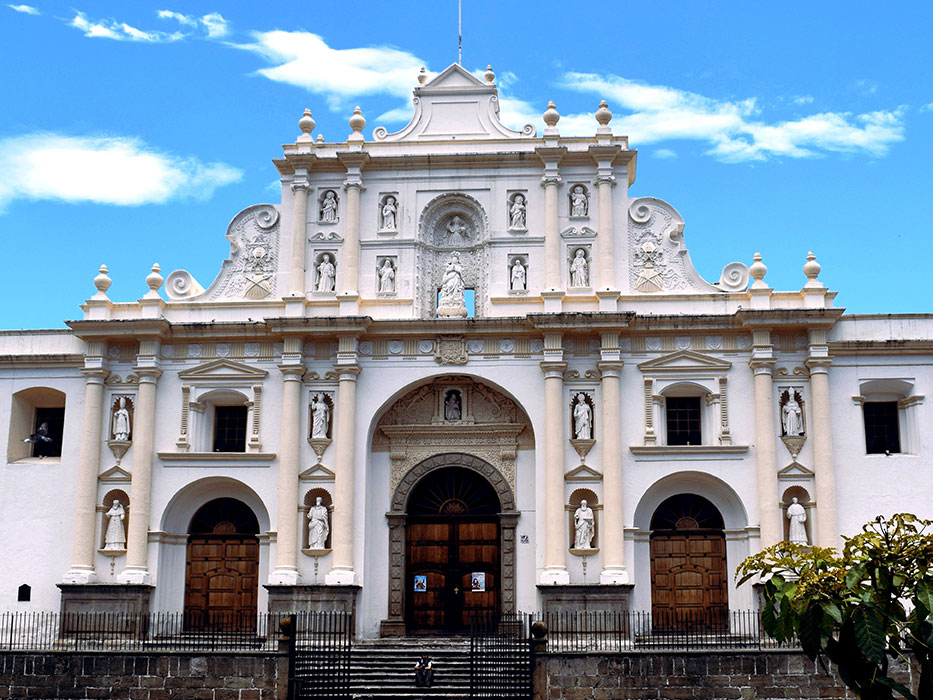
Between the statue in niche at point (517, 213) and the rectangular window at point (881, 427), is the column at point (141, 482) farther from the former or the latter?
the rectangular window at point (881, 427)

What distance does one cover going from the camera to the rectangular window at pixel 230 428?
28984mm

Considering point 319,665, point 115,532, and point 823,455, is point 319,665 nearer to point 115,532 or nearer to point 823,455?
point 115,532

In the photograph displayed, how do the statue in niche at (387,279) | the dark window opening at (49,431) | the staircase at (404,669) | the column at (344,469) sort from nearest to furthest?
the staircase at (404,669)
the column at (344,469)
the statue in niche at (387,279)
the dark window opening at (49,431)

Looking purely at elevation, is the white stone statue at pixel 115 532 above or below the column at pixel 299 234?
below

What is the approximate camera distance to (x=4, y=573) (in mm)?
27688

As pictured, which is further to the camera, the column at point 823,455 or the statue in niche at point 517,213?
the statue in niche at point 517,213

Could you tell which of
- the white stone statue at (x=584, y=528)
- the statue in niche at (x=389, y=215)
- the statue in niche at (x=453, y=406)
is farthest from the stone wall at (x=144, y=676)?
the statue in niche at (x=389, y=215)

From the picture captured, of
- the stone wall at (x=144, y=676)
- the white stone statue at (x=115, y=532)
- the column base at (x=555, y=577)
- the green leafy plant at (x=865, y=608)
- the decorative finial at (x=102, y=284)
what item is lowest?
the stone wall at (x=144, y=676)

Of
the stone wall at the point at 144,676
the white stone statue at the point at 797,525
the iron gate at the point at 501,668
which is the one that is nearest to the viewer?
the iron gate at the point at 501,668

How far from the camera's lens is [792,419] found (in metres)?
26.9

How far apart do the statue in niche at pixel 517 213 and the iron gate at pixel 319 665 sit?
10.5 m

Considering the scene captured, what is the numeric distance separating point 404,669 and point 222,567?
6.47m

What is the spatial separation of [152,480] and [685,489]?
1291 cm

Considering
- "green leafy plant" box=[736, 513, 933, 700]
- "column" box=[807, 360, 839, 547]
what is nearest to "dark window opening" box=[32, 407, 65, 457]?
"column" box=[807, 360, 839, 547]
